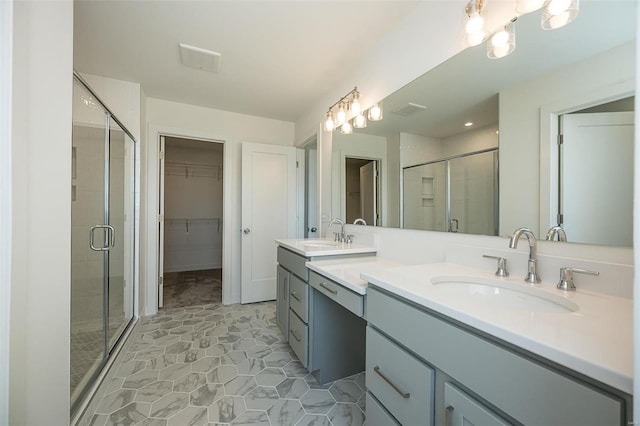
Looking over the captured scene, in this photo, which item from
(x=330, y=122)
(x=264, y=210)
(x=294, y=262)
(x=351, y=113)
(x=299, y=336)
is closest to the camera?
(x=299, y=336)

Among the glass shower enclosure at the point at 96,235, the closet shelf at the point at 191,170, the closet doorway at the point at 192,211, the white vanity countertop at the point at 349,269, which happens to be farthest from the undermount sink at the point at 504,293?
the closet shelf at the point at 191,170

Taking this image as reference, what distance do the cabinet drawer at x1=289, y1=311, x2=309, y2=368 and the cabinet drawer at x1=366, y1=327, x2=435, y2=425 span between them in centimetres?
62

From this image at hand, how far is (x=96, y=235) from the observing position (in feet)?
6.37

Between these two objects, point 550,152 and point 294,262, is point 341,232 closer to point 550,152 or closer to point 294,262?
point 294,262

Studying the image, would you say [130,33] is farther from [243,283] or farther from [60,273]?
[243,283]

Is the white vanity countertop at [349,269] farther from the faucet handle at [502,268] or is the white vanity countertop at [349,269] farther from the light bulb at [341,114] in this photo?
the light bulb at [341,114]

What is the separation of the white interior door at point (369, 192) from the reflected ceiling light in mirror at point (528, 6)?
109 cm

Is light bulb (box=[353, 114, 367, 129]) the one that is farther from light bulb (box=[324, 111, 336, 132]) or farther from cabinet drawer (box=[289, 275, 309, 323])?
cabinet drawer (box=[289, 275, 309, 323])

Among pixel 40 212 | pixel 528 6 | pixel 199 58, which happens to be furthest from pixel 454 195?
pixel 199 58

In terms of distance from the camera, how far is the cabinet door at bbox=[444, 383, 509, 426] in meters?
0.61

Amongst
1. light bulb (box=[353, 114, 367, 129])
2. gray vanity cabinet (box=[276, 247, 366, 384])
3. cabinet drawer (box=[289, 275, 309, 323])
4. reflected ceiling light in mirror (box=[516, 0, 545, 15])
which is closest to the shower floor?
cabinet drawer (box=[289, 275, 309, 323])

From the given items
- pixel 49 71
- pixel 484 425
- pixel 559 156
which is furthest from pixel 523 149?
pixel 49 71

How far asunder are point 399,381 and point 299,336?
0.93 m

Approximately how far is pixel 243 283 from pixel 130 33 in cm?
245
